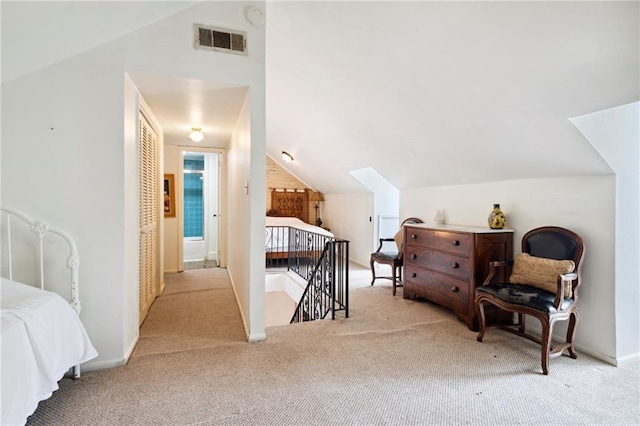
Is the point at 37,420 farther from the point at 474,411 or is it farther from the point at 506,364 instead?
the point at 506,364

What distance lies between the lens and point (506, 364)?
2.40 metres

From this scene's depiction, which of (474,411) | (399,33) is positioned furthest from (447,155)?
(474,411)

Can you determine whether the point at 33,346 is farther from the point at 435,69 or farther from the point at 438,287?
the point at 438,287

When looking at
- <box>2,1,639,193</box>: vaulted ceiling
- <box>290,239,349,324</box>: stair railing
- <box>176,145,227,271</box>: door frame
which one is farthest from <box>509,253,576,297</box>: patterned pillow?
<box>176,145,227,271</box>: door frame

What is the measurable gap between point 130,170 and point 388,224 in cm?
458

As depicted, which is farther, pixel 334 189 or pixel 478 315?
pixel 334 189

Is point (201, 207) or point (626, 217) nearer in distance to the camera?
point (626, 217)

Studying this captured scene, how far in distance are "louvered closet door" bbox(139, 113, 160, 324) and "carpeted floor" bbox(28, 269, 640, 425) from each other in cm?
48

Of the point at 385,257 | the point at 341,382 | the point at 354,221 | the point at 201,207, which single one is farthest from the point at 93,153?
the point at 201,207

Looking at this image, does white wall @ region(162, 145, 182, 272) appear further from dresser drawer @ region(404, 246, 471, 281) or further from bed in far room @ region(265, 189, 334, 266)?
dresser drawer @ region(404, 246, 471, 281)

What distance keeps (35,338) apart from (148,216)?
2002 mm

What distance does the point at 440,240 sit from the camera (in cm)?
348

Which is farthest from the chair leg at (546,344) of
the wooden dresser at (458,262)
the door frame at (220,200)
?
the door frame at (220,200)

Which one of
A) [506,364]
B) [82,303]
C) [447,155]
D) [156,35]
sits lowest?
[506,364]
